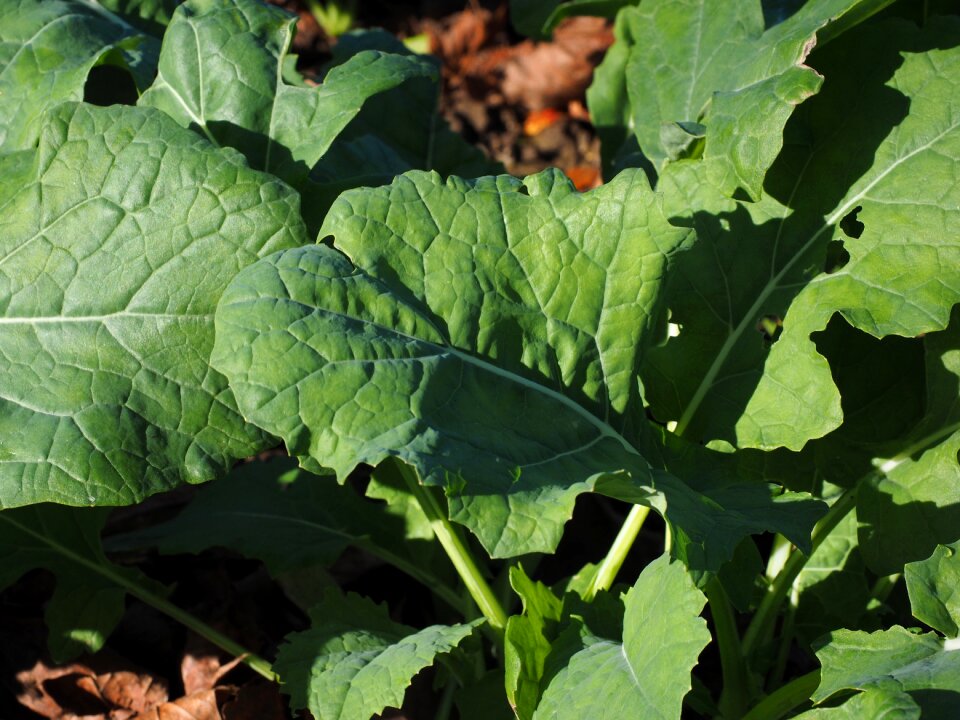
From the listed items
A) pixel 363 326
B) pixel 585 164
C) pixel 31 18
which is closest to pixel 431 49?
pixel 585 164

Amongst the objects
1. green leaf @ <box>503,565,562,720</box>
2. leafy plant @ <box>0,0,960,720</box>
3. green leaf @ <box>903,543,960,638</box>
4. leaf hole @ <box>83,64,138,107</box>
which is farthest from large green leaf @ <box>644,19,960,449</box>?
leaf hole @ <box>83,64,138,107</box>

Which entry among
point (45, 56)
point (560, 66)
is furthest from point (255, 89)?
point (560, 66)

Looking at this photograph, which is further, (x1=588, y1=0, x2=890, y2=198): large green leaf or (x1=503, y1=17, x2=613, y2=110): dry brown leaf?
(x1=503, y1=17, x2=613, y2=110): dry brown leaf

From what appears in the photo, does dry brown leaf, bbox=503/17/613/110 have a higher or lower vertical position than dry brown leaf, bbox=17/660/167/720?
higher

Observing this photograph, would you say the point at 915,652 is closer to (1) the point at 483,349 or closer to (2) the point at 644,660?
(2) the point at 644,660

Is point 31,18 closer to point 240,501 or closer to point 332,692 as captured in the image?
point 240,501

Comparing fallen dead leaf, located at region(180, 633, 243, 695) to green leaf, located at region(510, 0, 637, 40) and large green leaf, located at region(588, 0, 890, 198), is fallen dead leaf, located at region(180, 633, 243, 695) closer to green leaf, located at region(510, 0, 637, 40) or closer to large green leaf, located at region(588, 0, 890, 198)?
large green leaf, located at region(588, 0, 890, 198)

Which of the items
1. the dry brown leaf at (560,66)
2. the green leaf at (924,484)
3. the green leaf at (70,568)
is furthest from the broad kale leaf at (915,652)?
the dry brown leaf at (560,66)
